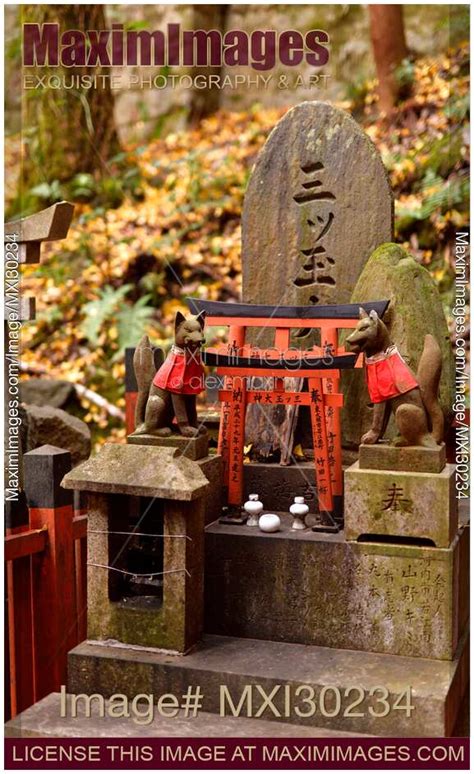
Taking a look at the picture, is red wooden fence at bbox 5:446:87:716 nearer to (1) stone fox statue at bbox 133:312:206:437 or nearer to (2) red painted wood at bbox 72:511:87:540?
(2) red painted wood at bbox 72:511:87:540

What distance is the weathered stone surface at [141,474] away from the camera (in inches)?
167

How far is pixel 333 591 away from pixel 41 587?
1.69 metres

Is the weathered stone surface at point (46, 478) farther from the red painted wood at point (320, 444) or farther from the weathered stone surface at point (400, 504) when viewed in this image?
the weathered stone surface at point (400, 504)

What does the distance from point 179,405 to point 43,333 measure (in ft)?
20.2

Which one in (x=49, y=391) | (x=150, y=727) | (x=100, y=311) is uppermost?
(x=100, y=311)

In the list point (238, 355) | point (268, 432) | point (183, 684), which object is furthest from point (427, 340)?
point (183, 684)

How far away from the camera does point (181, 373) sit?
4.89m

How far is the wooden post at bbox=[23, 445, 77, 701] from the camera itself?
4.81m

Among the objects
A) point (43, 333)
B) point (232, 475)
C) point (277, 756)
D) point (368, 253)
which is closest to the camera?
point (277, 756)

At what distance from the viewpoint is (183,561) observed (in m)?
4.34

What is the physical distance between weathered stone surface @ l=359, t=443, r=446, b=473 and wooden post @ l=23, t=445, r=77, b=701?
1.72 metres

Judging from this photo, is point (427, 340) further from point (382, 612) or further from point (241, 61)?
point (241, 61)

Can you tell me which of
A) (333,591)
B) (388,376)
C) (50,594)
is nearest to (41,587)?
(50,594)

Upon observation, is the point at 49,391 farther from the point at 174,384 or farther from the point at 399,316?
the point at 399,316
